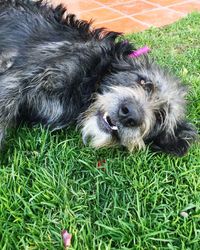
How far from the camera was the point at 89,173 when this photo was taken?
313 cm

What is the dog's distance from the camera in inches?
127

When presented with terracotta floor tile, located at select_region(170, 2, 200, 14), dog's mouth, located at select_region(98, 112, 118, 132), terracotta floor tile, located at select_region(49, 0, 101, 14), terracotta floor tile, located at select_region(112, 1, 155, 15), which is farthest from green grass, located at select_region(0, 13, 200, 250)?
terracotta floor tile, located at select_region(170, 2, 200, 14)

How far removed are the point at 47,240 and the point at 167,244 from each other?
69 centimetres

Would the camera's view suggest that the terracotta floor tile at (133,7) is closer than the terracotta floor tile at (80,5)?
No

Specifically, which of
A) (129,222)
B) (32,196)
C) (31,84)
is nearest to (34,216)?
(32,196)

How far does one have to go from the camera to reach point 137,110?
10.3ft

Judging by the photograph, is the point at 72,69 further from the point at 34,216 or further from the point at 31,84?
the point at 34,216

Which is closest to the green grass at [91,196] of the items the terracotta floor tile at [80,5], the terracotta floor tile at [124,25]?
the terracotta floor tile at [124,25]

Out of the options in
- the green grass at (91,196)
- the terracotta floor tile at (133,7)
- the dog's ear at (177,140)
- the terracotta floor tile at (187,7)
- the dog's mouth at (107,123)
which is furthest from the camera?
the terracotta floor tile at (187,7)

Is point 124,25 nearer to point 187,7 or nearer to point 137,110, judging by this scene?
point 187,7

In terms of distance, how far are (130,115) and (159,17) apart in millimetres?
4065

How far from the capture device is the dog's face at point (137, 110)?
3170mm

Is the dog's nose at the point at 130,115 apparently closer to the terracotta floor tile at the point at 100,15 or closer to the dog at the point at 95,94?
the dog at the point at 95,94

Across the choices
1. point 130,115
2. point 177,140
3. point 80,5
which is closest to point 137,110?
point 130,115
